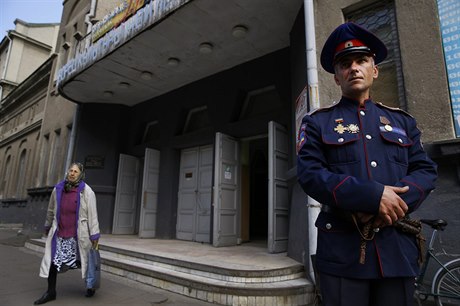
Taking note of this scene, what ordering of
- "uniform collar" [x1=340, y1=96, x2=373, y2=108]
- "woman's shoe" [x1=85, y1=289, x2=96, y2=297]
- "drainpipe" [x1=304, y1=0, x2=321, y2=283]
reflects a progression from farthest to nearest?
"drainpipe" [x1=304, y1=0, x2=321, y2=283] → "woman's shoe" [x1=85, y1=289, x2=96, y2=297] → "uniform collar" [x1=340, y1=96, x2=373, y2=108]

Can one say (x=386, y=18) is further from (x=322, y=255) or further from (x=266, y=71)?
(x=322, y=255)

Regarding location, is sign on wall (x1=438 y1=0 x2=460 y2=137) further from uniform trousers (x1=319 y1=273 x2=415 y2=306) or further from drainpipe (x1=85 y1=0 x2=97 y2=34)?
drainpipe (x1=85 y1=0 x2=97 y2=34)

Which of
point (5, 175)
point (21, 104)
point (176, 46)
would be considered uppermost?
point (21, 104)

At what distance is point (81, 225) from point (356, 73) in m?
3.76

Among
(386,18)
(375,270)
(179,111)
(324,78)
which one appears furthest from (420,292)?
(179,111)

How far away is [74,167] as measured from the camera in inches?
158

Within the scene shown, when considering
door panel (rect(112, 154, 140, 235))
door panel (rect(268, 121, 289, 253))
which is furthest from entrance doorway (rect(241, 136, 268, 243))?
door panel (rect(112, 154, 140, 235))

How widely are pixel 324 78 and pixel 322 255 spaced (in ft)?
12.6

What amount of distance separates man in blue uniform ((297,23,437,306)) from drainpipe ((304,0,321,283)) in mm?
2767

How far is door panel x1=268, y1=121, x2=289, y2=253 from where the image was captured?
593cm

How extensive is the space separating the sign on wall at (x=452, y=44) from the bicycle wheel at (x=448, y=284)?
1.69 meters

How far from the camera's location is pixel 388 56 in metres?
4.71

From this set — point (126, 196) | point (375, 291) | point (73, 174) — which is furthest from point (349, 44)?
point (126, 196)

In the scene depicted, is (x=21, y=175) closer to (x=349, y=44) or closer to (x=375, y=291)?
(x=349, y=44)
